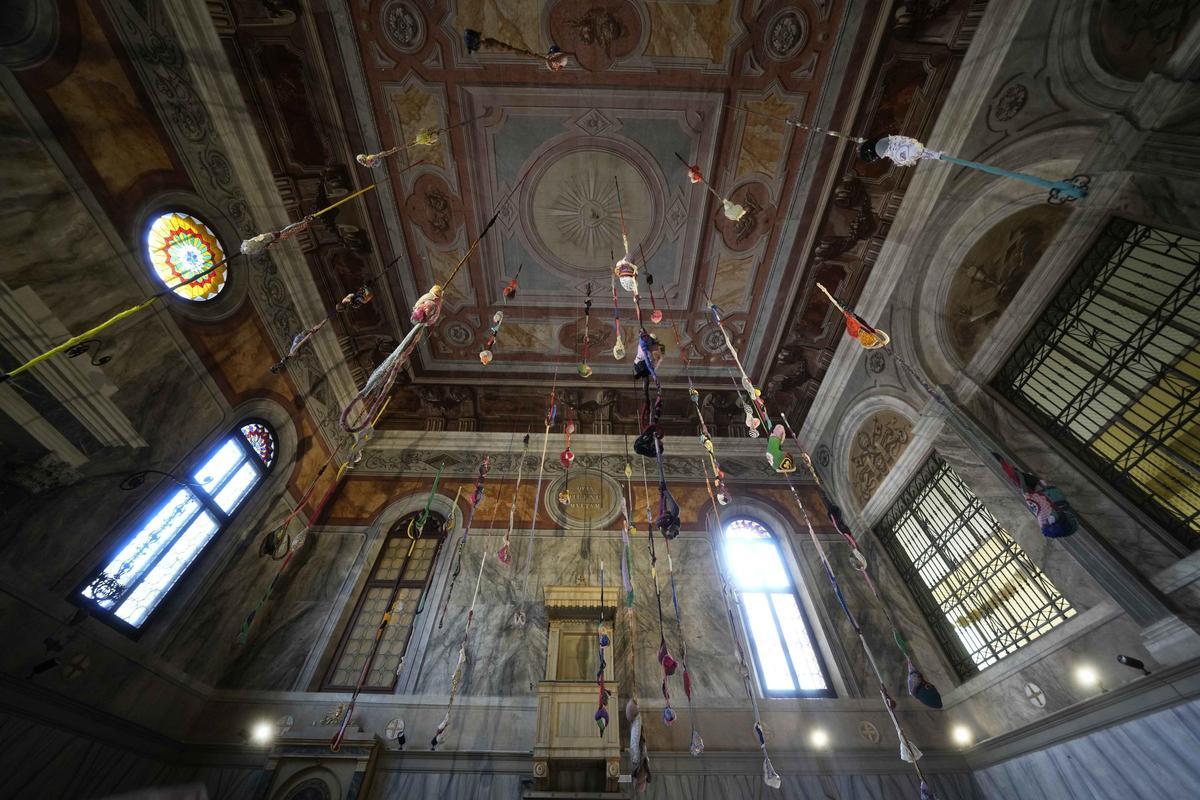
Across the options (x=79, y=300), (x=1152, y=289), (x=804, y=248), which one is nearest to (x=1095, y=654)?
(x=1152, y=289)

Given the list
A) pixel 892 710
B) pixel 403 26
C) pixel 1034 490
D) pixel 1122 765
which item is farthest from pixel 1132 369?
pixel 403 26

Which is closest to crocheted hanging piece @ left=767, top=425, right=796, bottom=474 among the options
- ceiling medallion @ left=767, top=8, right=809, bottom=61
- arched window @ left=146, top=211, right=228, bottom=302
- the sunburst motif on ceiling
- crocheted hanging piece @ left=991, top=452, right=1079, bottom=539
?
crocheted hanging piece @ left=991, top=452, right=1079, bottom=539

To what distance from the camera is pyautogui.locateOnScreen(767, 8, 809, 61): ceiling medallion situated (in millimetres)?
5480

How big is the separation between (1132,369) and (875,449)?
3.33 metres

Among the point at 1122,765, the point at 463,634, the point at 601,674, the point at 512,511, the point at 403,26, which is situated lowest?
the point at 1122,765

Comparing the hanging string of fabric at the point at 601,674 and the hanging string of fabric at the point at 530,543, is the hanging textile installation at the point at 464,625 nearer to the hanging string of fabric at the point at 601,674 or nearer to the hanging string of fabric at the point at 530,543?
the hanging string of fabric at the point at 530,543

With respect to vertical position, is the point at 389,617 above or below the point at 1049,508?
above

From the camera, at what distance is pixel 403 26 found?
5.63 metres

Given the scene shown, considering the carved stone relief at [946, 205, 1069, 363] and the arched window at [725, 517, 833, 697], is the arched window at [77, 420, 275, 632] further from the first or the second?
the carved stone relief at [946, 205, 1069, 363]

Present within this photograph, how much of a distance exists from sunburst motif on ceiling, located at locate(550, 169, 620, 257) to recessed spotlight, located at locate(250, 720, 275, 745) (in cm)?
806

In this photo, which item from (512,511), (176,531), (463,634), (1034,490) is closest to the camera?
(1034,490)

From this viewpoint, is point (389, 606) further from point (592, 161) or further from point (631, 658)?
point (592, 161)

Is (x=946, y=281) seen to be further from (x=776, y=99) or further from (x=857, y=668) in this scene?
(x=857, y=668)

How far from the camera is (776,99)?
19.9 feet
